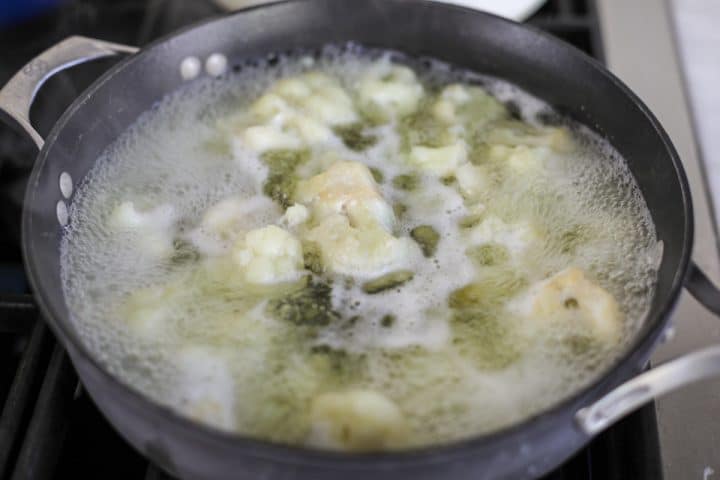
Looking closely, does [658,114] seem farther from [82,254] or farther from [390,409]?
[82,254]

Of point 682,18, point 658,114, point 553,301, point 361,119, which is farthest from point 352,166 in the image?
point 682,18

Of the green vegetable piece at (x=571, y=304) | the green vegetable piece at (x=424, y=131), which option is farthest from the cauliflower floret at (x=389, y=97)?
the green vegetable piece at (x=571, y=304)

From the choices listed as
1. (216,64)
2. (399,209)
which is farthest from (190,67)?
(399,209)

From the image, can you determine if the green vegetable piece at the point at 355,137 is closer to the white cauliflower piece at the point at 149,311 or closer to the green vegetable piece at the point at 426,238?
the green vegetable piece at the point at 426,238

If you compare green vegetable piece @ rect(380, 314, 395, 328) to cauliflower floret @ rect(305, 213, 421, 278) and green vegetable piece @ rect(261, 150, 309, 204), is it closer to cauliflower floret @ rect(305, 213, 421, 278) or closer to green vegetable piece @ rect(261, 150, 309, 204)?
cauliflower floret @ rect(305, 213, 421, 278)

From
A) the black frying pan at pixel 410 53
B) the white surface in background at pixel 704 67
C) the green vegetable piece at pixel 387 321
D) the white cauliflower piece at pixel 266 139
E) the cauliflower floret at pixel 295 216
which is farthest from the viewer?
the white surface in background at pixel 704 67

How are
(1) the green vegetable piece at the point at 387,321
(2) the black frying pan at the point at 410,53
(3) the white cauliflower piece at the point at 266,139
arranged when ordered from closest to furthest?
1. (2) the black frying pan at the point at 410,53
2. (1) the green vegetable piece at the point at 387,321
3. (3) the white cauliflower piece at the point at 266,139

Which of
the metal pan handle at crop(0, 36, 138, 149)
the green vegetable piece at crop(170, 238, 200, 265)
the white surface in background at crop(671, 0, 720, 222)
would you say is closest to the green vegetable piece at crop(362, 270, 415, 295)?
the green vegetable piece at crop(170, 238, 200, 265)
